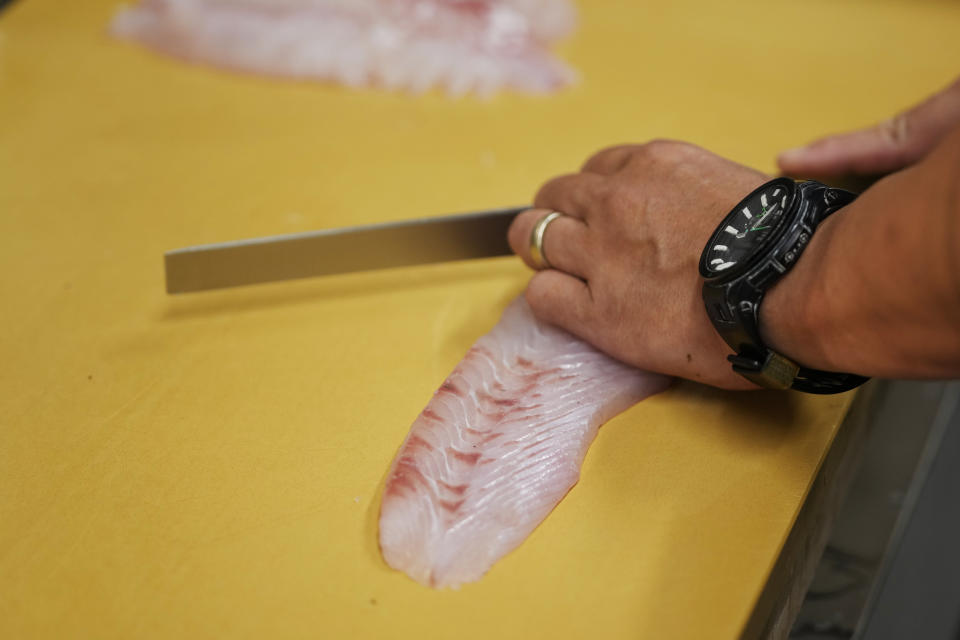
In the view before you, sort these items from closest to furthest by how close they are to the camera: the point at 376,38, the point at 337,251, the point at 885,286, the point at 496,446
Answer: the point at 885,286, the point at 496,446, the point at 337,251, the point at 376,38

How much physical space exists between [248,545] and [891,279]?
0.70 m

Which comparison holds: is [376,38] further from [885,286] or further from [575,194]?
[885,286]

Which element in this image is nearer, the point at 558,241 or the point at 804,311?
the point at 804,311

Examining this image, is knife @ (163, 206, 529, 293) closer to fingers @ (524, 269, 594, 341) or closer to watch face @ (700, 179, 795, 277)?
fingers @ (524, 269, 594, 341)

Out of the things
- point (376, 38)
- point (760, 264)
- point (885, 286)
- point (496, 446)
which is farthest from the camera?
point (376, 38)

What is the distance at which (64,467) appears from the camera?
1071 mm

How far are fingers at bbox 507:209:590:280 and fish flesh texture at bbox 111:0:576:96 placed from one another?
62 cm

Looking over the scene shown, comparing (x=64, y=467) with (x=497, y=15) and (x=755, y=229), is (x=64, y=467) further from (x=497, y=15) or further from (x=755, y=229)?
(x=497, y=15)

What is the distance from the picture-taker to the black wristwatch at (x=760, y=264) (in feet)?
3.07

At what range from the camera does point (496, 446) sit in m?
1.04

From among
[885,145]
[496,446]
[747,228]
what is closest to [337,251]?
[496,446]

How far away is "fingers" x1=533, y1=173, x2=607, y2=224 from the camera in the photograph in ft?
3.83

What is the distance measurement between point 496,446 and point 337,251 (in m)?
0.41

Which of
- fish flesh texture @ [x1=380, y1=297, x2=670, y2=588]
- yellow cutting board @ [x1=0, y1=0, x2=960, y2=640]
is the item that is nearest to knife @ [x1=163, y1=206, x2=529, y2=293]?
yellow cutting board @ [x1=0, y1=0, x2=960, y2=640]
